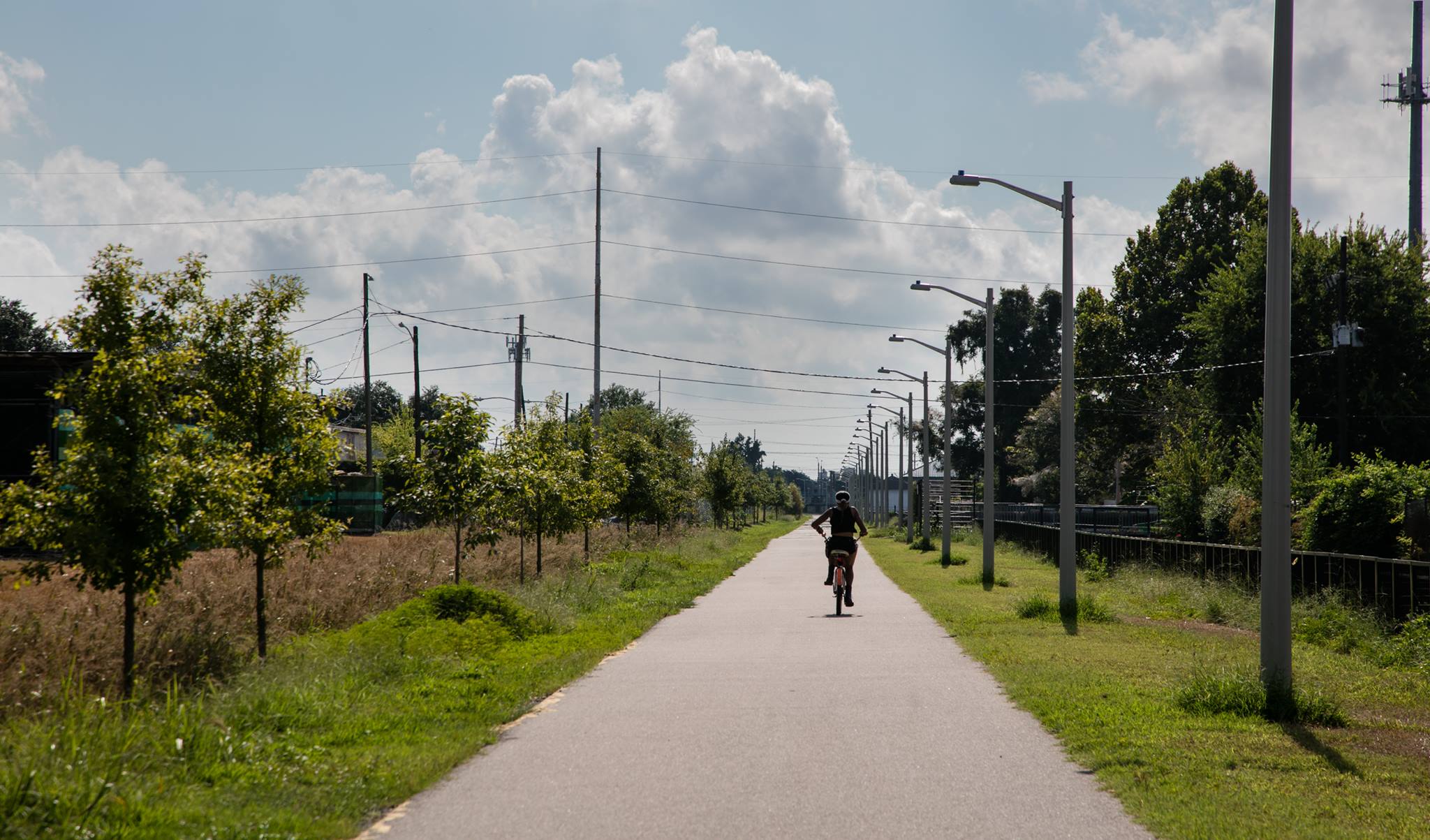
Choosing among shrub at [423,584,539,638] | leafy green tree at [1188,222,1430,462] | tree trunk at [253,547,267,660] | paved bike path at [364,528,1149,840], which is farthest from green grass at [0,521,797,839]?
leafy green tree at [1188,222,1430,462]

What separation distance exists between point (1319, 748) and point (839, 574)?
11.5 metres

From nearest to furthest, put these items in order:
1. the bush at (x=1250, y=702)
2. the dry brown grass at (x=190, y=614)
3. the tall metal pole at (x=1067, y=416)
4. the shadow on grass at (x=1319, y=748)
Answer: the shadow on grass at (x=1319, y=748), the bush at (x=1250, y=702), the dry brown grass at (x=190, y=614), the tall metal pole at (x=1067, y=416)

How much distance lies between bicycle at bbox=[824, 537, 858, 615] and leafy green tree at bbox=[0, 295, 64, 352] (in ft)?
180

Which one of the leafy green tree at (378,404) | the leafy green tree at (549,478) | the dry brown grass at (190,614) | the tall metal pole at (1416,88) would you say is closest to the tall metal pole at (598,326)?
the leafy green tree at (549,478)

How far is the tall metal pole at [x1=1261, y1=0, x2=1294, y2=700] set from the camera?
9.80 m

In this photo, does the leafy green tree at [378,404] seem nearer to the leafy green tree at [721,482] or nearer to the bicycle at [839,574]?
the leafy green tree at [721,482]

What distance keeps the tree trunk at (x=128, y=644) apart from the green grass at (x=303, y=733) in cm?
41

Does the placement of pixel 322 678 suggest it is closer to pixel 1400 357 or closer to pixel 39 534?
pixel 39 534

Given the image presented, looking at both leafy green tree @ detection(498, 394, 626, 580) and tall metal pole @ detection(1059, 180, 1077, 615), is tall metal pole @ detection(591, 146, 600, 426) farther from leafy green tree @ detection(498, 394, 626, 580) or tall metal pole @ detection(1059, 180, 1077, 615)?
tall metal pole @ detection(1059, 180, 1077, 615)

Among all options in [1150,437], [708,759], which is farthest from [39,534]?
[1150,437]

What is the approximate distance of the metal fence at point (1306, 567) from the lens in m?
15.2

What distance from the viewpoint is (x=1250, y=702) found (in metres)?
9.67

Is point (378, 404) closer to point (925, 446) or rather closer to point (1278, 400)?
point (925, 446)

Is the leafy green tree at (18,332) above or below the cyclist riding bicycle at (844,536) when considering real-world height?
above
